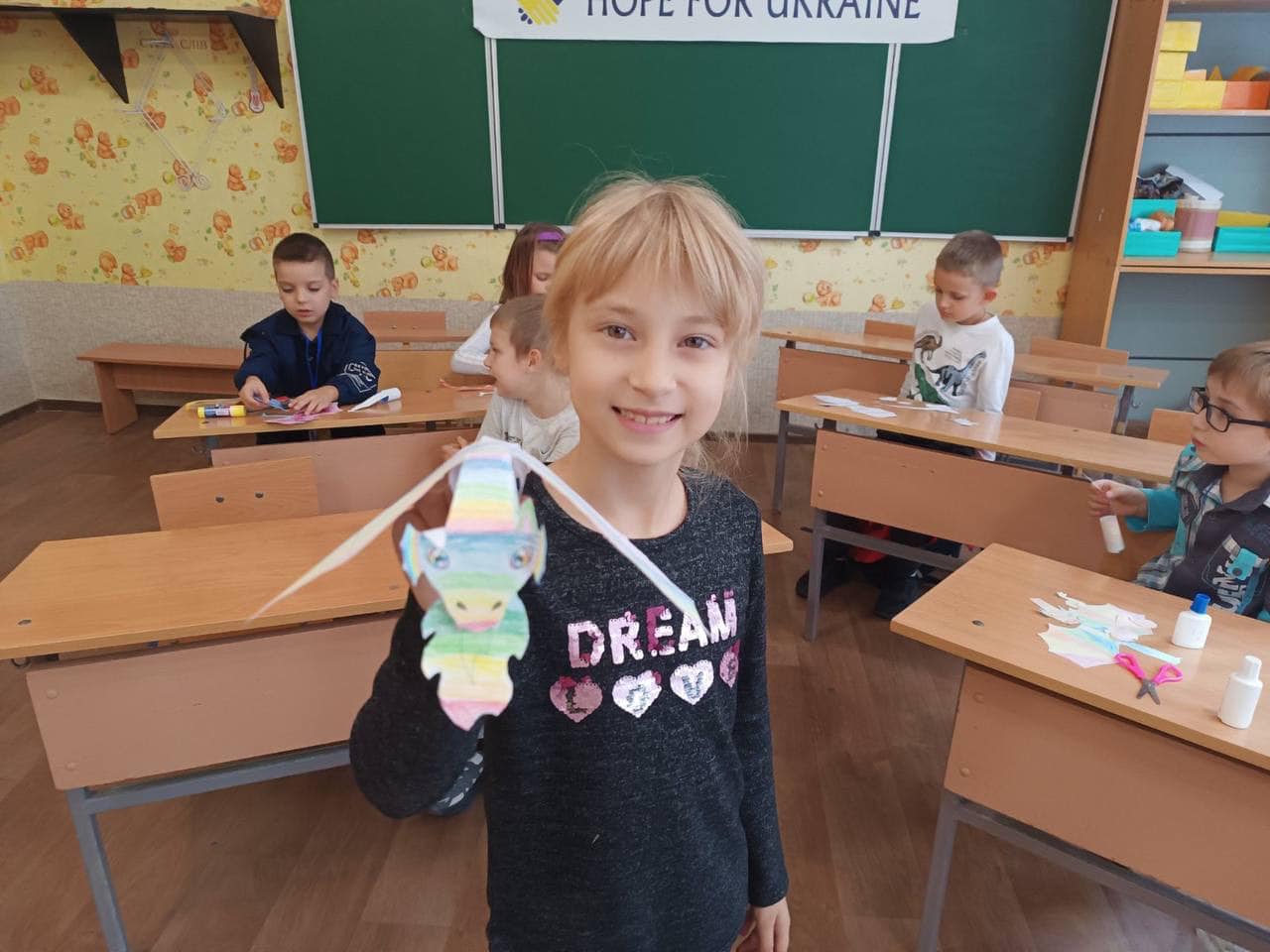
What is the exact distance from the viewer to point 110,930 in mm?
1549

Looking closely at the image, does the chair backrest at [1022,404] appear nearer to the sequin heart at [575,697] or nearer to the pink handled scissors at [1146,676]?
the pink handled scissors at [1146,676]

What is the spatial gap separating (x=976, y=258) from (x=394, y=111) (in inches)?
122

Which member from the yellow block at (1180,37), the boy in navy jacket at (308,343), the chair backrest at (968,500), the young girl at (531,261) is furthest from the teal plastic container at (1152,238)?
the boy in navy jacket at (308,343)

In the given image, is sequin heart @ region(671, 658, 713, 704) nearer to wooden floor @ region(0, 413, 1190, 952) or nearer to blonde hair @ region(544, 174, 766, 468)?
blonde hair @ region(544, 174, 766, 468)

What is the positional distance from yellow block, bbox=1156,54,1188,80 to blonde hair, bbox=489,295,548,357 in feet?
11.2

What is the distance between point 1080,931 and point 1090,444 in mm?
1298

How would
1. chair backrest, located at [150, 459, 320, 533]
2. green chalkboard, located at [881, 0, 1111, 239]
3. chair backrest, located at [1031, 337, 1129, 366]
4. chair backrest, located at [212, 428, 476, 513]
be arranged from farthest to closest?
green chalkboard, located at [881, 0, 1111, 239]
chair backrest, located at [1031, 337, 1129, 366]
chair backrest, located at [212, 428, 476, 513]
chair backrest, located at [150, 459, 320, 533]

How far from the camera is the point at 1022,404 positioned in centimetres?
294

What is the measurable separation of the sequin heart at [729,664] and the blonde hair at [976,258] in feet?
7.60

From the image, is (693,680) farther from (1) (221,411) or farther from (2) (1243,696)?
(1) (221,411)

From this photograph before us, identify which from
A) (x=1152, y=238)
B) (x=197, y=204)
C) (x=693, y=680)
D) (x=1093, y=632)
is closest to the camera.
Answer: (x=693, y=680)

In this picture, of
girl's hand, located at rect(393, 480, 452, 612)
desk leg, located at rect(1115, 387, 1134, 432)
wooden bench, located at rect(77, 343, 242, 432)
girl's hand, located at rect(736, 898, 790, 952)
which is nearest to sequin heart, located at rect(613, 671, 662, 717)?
girl's hand, located at rect(393, 480, 452, 612)

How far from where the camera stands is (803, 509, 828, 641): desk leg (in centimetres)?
270

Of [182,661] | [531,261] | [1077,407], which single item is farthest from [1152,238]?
[182,661]
